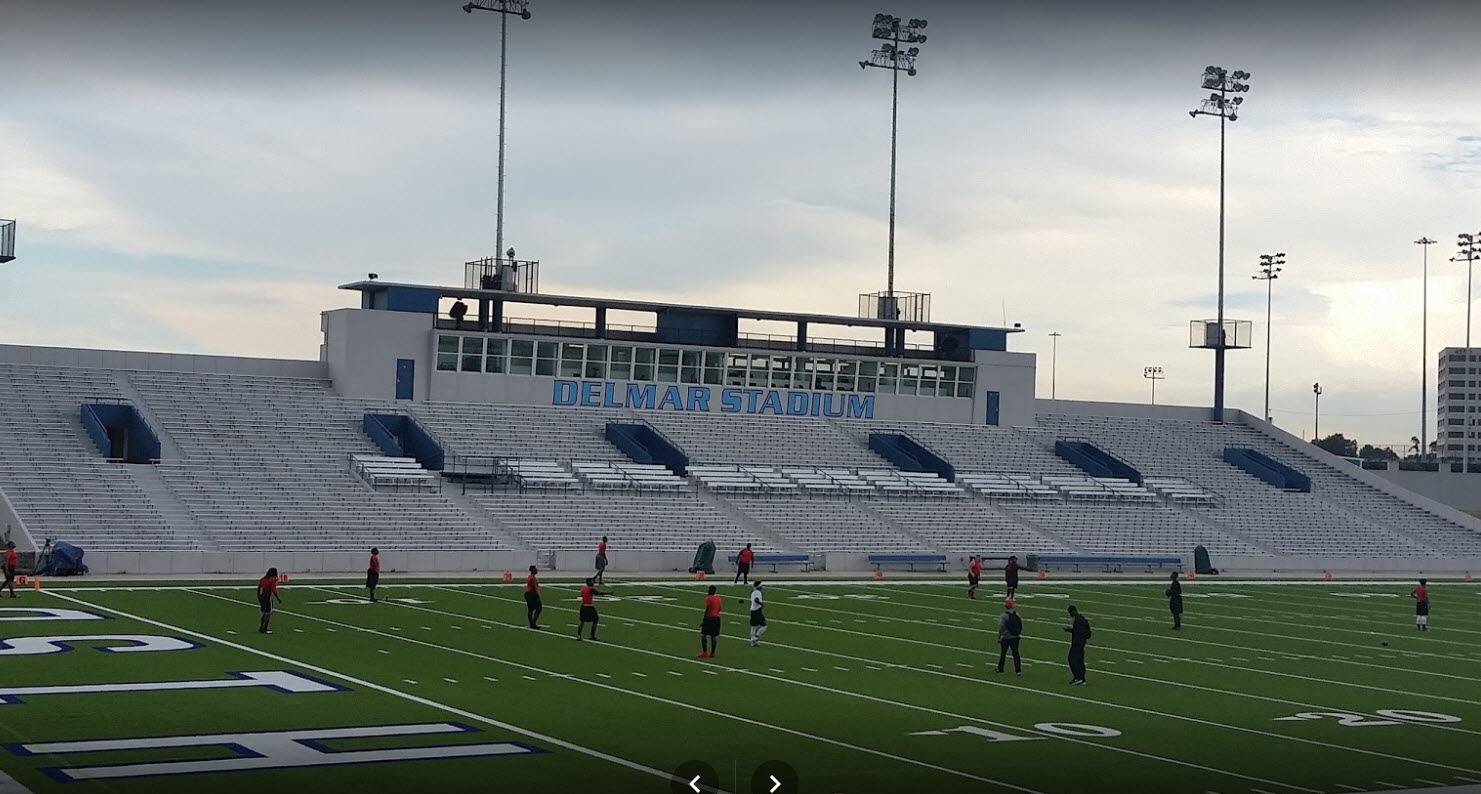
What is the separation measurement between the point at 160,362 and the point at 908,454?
2802cm

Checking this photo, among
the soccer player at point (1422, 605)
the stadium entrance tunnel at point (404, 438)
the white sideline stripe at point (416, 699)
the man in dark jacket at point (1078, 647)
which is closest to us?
the white sideline stripe at point (416, 699)

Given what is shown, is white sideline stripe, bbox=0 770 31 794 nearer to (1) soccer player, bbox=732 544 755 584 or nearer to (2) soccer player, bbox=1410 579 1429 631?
(2) soccer player, bbox=1410 579 1429 631

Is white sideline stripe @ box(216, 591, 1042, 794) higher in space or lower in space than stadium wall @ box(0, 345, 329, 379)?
lower

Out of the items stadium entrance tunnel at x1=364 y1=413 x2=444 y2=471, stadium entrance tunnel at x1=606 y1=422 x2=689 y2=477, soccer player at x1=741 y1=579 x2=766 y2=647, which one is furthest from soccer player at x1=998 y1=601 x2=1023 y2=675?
stadium entrance tunnel at x1=606 y1=422 x2=689 y2=477

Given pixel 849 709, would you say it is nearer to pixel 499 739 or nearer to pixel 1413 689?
pixel 499 739

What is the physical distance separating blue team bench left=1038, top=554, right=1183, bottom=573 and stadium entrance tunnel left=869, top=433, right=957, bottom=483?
9.19 metres

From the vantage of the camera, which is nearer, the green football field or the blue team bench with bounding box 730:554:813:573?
the green football field

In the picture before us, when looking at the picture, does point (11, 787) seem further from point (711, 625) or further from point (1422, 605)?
point (1422, 605)

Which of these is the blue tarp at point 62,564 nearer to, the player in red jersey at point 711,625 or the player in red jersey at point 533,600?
the player in red jersey at point 533,600

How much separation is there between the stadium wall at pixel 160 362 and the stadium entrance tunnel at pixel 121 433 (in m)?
4.05

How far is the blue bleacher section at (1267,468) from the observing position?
74125 mm

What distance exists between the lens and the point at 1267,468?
2960 inches

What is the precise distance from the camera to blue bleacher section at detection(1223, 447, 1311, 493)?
243 ft

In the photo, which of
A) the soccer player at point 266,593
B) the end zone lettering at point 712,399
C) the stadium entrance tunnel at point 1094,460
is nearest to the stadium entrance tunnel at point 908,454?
the end zone lettering at point 712,399
